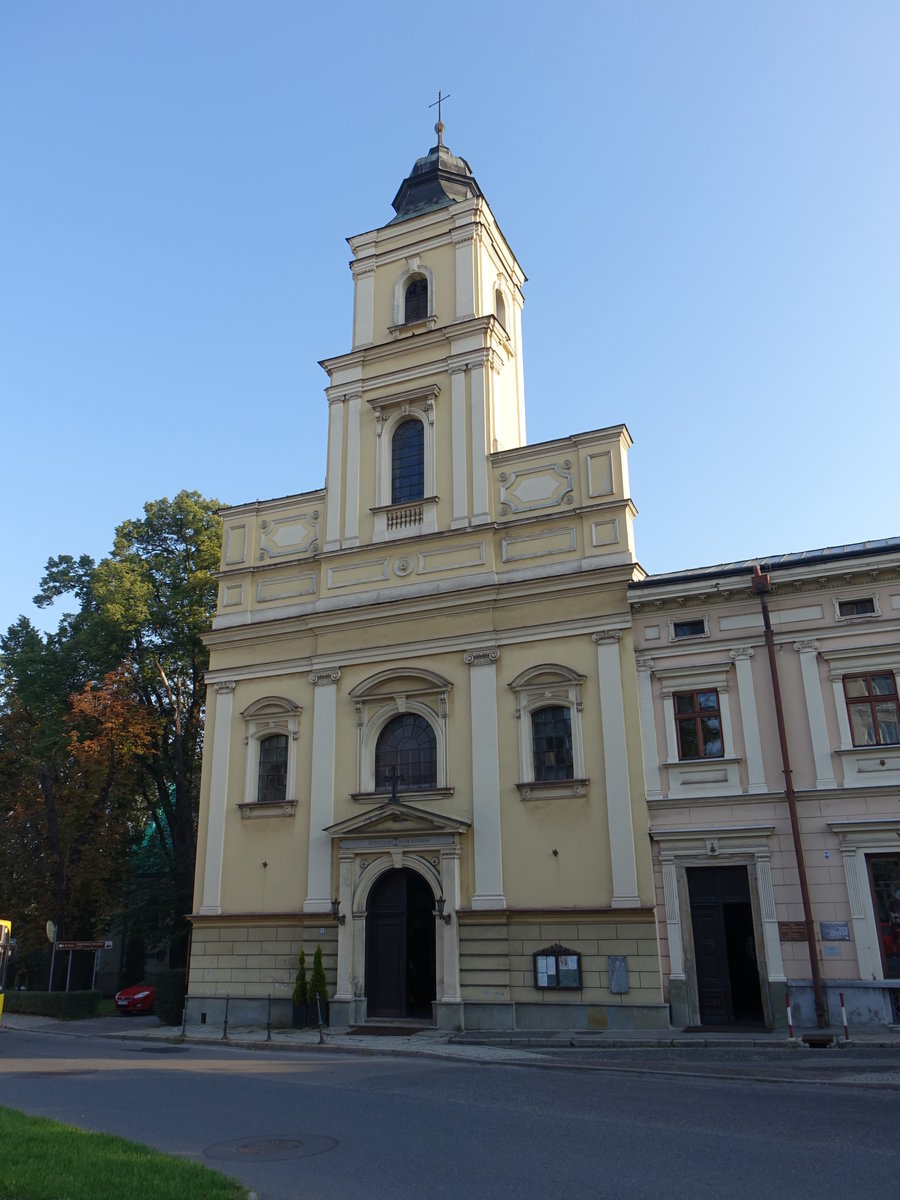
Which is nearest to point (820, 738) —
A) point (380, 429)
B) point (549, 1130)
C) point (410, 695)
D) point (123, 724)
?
point (410, 695)

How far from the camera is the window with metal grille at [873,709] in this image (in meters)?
20.6

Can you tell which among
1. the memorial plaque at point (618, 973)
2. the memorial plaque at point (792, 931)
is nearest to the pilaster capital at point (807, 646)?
the memorial plaque at point (792, 931)

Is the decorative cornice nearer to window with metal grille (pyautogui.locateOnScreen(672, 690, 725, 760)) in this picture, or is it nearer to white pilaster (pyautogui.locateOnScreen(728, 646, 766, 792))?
white pilaster (pyautogui.locateOnScreen(728, 646, 766, 792))

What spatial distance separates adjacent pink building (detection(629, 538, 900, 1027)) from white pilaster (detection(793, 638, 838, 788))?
3 cm

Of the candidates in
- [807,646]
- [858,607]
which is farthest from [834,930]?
[858,607]

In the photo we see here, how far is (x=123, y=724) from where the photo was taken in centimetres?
3394

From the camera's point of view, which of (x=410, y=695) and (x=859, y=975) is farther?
(x=410, y=695)

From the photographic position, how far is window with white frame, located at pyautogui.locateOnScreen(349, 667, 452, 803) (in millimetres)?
24500

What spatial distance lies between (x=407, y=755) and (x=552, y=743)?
155 inches

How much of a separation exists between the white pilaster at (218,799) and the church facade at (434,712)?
0.06 metres

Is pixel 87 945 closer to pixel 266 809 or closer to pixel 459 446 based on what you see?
pixel 266 809

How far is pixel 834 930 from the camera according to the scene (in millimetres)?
19688

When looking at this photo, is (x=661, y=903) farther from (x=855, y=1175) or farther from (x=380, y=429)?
(x=380, y=429)

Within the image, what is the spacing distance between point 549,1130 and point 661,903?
11.3 m
